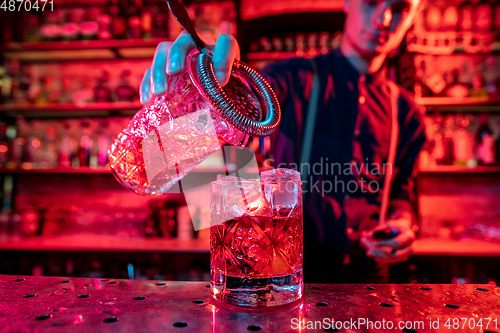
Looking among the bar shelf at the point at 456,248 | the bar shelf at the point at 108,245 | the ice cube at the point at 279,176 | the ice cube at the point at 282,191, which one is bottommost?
the bar shelf at the point at 456,248

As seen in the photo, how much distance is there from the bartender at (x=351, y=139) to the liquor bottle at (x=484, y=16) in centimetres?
149

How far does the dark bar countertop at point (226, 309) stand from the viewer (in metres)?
0.44

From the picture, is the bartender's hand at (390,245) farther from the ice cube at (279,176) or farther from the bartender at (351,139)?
the ice cube at (279,176)

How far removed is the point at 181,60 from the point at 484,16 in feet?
8.69

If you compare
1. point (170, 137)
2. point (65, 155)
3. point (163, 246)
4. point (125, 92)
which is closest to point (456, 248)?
point (163, 246)

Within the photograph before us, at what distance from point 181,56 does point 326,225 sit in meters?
0.86

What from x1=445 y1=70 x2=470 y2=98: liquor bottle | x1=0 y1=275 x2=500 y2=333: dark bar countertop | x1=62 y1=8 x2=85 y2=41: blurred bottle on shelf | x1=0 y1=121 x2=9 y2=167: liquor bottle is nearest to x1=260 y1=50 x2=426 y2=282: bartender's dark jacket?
x1=0 y1=275 x2=500 y2=333: dark bar countertop

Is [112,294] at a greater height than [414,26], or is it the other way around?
[414,26]

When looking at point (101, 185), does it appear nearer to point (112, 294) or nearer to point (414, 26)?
point (112, 294)

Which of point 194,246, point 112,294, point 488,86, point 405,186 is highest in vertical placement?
point 488,86

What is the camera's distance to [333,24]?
234 cm

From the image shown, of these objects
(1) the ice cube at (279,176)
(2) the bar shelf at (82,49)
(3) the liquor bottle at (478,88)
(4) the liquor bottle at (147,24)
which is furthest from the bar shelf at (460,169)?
(4) the liquor bottle at (147,24)

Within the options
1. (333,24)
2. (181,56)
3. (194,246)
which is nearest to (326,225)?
(181,56)

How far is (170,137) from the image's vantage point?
54cm
